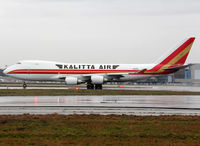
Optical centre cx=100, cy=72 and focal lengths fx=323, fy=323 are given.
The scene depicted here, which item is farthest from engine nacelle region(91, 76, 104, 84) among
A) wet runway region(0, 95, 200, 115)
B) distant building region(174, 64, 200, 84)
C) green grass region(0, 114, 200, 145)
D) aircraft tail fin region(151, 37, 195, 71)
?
distant building region(174, 64, 200, 84)

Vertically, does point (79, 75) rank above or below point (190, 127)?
above

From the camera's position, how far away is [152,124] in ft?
48.5

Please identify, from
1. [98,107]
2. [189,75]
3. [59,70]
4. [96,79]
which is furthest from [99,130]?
[189,75]

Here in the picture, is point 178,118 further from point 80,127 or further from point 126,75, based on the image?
point 126,75

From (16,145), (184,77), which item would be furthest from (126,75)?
(184,77)

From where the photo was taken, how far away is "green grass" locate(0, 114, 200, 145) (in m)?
11.2

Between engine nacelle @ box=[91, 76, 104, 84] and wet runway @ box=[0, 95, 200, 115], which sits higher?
engine nacelle @ box=[91, 76, 104, 84]

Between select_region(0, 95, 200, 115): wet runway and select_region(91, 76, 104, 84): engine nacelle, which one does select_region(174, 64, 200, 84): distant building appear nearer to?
select_region(91, 76, 104, 84): engine nacelle

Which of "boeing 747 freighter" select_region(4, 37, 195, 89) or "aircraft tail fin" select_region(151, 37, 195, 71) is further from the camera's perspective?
"aircraft tail fin" select_region(151, 37, 195, 71)

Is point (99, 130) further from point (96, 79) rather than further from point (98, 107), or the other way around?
point (96, 79)

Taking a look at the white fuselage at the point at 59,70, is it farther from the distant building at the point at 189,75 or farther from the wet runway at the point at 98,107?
the distant building at the point at 189,75

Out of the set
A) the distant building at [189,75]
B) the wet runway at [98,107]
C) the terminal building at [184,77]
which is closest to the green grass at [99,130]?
the wet runway at [98,107]

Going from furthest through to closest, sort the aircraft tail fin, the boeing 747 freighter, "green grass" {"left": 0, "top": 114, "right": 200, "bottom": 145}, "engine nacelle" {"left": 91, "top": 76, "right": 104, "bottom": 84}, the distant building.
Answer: the distant building < the aircraft tail fin < the boeing 747 freighter < "engine nacelle" {"left": 91, "top": 76, "right": 104, "bottom": 84} < "green grass" {"left": 0, "top": 114, "right": 200, "bottom": 145}

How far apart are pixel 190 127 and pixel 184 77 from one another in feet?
387
